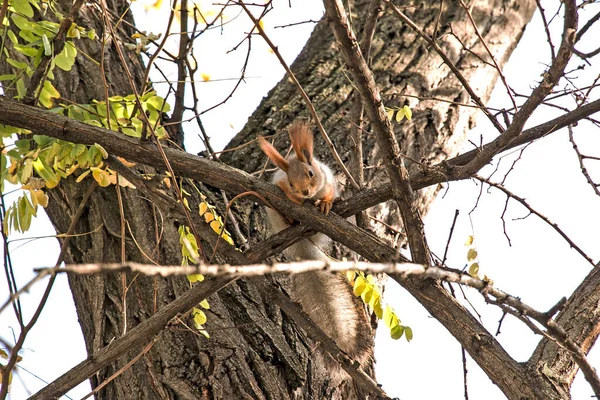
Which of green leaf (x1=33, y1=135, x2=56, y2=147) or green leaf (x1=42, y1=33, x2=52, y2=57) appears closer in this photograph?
green leaf (x1=42, y1=33, x2=52, y2=57)

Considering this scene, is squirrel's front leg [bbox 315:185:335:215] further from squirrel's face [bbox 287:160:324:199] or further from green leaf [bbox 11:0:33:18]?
green leaf [bbox 11:0:33:18]

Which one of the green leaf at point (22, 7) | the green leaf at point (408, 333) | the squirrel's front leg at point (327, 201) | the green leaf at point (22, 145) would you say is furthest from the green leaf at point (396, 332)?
the green leaf at point (22, 7)

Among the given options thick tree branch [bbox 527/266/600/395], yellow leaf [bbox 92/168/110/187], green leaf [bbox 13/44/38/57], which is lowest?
thick tree branch [bbox 527/266/600/395]

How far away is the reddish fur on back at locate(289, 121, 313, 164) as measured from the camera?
9.78 feet

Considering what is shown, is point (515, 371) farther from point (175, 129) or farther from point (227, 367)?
point (175, 129)

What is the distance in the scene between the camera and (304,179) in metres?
3.04

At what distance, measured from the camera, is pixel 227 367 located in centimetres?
277

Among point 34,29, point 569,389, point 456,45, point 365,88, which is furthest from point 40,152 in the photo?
point 456,45

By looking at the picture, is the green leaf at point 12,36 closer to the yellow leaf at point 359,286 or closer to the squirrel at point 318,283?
the squirrel at point 318,283

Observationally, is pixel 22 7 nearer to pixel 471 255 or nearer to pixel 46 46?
pixel 46 46

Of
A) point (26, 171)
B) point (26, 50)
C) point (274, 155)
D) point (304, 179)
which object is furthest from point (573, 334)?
point (26, 50)

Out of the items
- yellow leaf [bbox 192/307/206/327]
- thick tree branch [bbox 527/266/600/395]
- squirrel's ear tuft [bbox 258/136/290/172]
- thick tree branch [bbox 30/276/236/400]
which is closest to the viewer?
thick tree branch [bbox 527/266/600/395]

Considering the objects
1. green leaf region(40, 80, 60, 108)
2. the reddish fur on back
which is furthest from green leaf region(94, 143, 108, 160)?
the reddish fur on back

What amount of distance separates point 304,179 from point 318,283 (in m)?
0.45
